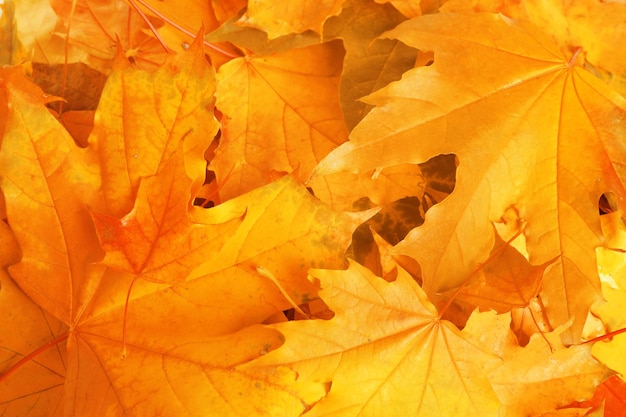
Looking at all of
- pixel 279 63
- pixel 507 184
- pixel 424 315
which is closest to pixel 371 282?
pixel 424 315

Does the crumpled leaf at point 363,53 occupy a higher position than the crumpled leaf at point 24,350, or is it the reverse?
the crumpled leaf at point 363,53

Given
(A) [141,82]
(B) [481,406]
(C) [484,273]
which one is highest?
(A) [141,82]

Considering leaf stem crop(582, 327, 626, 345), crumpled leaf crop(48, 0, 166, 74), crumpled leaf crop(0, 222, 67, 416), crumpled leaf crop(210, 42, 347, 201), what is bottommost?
crumpled leaf crop(0, 222, 67, 416)

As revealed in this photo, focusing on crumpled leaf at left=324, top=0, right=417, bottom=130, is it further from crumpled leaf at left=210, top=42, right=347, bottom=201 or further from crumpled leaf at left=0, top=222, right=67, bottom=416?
crumpled leaf at left=0, top=222, right=67, bottom=416

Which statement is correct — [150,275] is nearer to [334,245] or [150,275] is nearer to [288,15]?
[334,245]

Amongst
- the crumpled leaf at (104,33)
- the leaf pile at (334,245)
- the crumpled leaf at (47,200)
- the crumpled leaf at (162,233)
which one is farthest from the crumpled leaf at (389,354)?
the crumpled leaf at (104,33)

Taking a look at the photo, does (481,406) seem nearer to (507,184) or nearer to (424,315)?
(424,315)

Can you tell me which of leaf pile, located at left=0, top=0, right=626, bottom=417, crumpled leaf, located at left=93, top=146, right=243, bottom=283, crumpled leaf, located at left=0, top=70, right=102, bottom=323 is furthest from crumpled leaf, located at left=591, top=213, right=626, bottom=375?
crumpled leaf, located at left=0, top=70, right=102, bottom=323

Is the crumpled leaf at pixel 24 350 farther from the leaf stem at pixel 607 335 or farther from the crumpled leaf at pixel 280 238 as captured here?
the leaf stem at pixel 607 335
